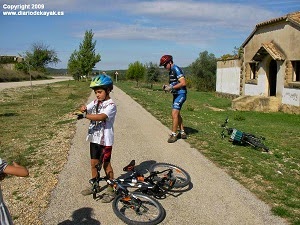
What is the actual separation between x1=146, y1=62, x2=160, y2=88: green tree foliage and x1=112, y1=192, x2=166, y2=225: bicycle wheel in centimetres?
3936

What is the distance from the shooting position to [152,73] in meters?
43.7

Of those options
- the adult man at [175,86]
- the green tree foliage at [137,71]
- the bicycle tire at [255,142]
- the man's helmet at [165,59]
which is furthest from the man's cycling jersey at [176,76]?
the green tree foliage at [137,71]

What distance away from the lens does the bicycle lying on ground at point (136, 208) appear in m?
4.33

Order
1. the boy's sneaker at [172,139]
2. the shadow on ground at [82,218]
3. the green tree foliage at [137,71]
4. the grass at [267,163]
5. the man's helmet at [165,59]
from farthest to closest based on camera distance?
1. the green tree foliage at [137,71]
2. the boy's sneaker at [172,139]
3. the man's helmet at [165,59]
4. the grass at [267,163]
5. the shadow on ground at [82,218]

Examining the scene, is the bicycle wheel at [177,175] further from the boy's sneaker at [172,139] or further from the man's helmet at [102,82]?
the boy's sneaker at [172,139]

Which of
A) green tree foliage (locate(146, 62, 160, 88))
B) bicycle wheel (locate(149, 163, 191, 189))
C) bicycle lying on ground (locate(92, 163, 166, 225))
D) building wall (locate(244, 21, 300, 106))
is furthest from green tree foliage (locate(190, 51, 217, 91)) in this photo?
bicycle lying on ground (locate(92, 163, 166, 225))

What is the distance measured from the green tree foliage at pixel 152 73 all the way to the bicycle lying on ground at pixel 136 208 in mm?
39270

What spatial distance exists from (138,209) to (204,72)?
41.4 meters

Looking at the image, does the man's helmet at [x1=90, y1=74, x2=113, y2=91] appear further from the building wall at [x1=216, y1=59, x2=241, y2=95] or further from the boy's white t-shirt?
the building wall at [x1=216, y1=59, x2=241, y2=95]

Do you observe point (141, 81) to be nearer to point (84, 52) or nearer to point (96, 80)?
point (84, 52)

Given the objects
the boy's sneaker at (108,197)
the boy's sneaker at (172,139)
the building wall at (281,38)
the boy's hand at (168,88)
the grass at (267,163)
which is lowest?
the grass at (267,163)

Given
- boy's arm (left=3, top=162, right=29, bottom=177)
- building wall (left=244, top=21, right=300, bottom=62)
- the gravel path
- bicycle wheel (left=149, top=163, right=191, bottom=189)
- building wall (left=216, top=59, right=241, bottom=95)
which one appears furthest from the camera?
building wall (left=216, top=59, right=241, bottom=95)

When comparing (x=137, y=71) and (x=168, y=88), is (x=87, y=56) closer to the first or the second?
(x=137, y=71)

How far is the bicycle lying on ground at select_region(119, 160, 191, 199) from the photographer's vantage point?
4.85 meters
